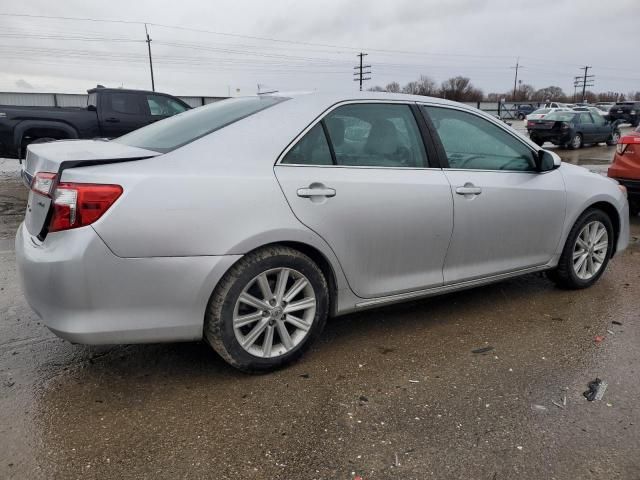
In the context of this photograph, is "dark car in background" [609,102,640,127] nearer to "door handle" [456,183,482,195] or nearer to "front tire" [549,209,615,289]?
"front tire" [549,209,615,289]

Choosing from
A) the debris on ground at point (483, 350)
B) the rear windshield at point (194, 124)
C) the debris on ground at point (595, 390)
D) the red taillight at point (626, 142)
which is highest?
the rear windshield at point (194, 124)

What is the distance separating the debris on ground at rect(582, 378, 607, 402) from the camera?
277 centimetres

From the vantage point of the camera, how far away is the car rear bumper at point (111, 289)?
2.41 m

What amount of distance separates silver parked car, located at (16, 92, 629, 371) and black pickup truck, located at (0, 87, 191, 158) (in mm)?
6735

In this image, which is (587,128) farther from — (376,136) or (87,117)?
(376,136)

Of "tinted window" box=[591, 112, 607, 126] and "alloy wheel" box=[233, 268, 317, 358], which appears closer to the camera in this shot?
"alloy wheel" box=[233, 268, 317, 358]

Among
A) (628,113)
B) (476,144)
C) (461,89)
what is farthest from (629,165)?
(461,89)

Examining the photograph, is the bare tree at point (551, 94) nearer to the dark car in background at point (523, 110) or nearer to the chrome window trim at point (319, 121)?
the dark car in background at point (523, 110)

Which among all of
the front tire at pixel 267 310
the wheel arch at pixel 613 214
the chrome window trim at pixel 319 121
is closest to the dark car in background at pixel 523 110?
the wheel arch at pixel 613 214

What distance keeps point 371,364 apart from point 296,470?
1.04 m

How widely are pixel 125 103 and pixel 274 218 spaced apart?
29.6 feet

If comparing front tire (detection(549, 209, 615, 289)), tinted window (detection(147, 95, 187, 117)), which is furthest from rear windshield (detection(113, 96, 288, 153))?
tinted window (detection(147, 95, 187, 117))

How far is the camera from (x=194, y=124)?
3.17 meters

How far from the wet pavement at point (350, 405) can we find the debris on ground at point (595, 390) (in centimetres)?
4
